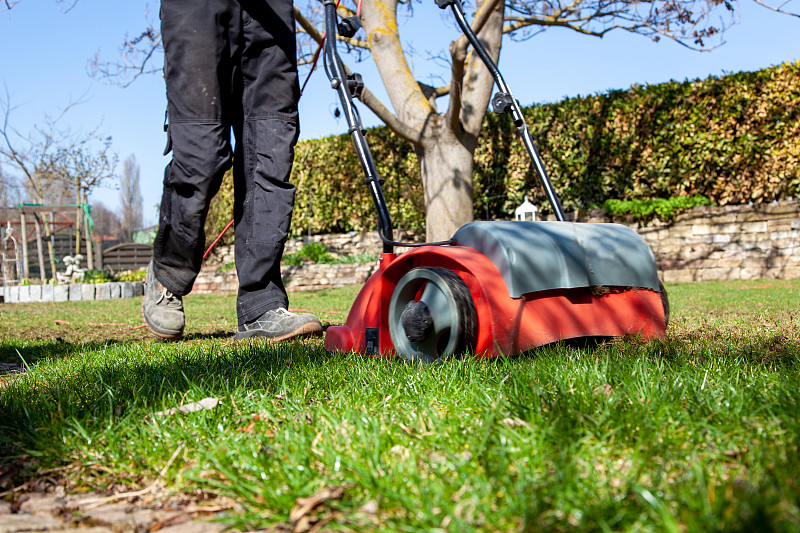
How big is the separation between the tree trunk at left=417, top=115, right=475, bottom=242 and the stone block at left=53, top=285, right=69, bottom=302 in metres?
7.39

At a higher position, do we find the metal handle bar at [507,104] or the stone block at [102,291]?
the metal handle bar at [507,104]

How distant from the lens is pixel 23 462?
1.34 metres

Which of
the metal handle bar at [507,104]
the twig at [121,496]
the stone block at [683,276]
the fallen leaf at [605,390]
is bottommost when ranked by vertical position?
the stone block at [683,276]

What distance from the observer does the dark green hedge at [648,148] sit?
352 inches

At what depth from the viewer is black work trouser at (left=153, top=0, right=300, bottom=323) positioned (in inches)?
120

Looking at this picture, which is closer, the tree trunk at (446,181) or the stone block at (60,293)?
the tree trunk at (446,181)

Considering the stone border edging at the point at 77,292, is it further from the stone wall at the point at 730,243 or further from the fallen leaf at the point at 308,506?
the fallen leaf at the point at 308,506

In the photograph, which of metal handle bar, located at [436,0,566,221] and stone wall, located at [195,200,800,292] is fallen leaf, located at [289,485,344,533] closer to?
metal handle bar, located at [436,0,566,221]

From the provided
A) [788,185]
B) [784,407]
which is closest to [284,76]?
[784,407]

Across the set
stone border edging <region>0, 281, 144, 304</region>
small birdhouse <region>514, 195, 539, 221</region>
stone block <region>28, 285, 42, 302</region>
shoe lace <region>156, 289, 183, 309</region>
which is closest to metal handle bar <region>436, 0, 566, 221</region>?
shoe lace <region>156, 289, 183, 309</region>

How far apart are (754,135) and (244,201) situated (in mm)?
8240

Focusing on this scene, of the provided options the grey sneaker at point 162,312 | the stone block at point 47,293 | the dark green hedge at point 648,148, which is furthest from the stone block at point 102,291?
the grey sneaker at point 162,312

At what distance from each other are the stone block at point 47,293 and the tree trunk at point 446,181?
25.4 feet

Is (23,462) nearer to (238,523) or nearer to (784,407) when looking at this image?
(238,523)
